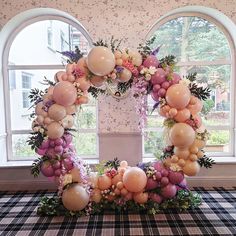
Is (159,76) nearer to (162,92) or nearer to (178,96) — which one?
(162,92)

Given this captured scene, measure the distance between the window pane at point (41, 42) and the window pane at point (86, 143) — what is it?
3.53 feet

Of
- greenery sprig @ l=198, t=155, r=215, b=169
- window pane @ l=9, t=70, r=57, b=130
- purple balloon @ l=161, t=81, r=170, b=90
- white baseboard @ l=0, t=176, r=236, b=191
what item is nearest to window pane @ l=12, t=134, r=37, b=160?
window pane @ l=9, t=70, r=57, b=130

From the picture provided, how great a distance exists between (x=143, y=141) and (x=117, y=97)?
0.75m

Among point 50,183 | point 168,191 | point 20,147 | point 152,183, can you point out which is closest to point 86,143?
point 50,183

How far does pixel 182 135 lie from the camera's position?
8.57ft

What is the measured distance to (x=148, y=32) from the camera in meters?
3.46

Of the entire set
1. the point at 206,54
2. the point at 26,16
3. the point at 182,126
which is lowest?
the point at 182,126

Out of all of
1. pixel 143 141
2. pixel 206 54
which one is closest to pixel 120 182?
pixel 143 141

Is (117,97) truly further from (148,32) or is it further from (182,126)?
(182,126)

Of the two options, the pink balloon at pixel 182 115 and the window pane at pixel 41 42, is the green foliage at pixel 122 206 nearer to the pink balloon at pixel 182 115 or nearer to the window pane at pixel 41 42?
the pink balloon at pixel 182 115

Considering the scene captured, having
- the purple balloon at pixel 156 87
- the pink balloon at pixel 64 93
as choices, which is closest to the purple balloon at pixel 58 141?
the pink balloon at pixel 64 93

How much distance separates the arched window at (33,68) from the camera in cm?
378

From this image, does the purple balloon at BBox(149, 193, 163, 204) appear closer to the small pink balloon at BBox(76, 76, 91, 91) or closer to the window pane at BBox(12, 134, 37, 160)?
the small pink balloon at BBox(76, 76, 91, 91)

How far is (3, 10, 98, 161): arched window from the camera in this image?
3783 mm
